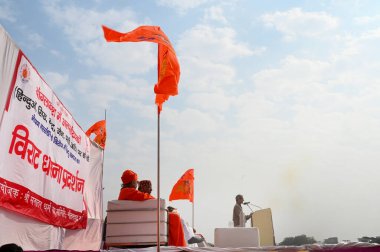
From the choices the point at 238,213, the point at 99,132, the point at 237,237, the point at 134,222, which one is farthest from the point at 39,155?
the point at 99,132

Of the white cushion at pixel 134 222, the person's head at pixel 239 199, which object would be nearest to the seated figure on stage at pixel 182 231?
the white cushion at pixel 134 222

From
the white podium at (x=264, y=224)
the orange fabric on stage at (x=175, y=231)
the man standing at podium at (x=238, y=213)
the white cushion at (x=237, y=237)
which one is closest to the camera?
the white cushion at (x=237, y=237)

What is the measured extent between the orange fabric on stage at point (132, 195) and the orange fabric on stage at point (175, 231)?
0.57 meters

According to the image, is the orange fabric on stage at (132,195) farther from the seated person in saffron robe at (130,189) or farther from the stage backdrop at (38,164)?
the stage backdrop at (38,164)

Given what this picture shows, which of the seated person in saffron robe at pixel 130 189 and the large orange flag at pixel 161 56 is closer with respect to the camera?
the large orange flag at pixel 161 56

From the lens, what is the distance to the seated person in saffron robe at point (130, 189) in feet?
24.3

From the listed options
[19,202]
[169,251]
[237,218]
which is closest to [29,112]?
[19,202]

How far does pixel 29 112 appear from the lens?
19.0ft

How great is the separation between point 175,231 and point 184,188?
343 inches

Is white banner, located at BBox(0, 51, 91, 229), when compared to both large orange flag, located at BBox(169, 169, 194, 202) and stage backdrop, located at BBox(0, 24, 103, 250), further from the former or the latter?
large orange flag, located at BBox(169, 169, 194, 202)

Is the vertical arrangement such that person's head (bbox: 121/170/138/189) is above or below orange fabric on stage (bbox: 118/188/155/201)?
above

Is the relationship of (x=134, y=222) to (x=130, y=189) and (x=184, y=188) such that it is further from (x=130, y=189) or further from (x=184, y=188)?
(x=184, y=188)

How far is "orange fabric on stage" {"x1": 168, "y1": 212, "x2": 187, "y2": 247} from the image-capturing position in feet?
24.7

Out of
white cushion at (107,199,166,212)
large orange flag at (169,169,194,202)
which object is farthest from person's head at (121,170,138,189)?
large orange flag at (169,169,194,202)
